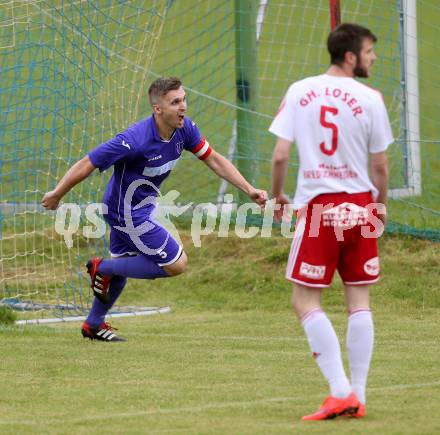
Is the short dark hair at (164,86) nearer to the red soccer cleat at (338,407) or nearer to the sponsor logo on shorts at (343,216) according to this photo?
the sponsor logo on shorts at (343,216)

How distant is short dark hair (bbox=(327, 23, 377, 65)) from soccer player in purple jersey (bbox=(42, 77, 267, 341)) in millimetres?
2289

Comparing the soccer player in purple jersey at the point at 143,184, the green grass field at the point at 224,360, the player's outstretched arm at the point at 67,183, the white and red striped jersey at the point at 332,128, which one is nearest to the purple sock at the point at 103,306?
the soccer player in purple jersey at the point at 143,184

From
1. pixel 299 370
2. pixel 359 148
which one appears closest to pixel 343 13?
pixel 299 370

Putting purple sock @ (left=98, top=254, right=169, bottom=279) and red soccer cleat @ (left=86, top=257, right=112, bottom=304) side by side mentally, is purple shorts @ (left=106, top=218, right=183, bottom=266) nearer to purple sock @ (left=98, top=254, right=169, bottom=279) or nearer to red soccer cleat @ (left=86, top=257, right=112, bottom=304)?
purple sock @ (left=98, top=254, right=169, bottom=279)

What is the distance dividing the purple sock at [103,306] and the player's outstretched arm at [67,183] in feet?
4.40

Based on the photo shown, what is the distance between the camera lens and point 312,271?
5992 millimetres

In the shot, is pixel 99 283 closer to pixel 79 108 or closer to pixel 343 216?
pixel 79 108

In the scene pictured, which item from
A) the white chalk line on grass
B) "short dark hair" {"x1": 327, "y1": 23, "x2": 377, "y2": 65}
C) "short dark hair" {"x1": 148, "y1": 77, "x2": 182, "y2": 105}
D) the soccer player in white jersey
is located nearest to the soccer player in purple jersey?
"short dark hair" {"x1": 148, "y1": 77, "x2": 182, "y2": 105}

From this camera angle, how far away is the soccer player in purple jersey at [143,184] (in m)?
8.45

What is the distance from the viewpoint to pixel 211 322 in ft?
34.0

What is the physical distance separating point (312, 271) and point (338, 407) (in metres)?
0.69

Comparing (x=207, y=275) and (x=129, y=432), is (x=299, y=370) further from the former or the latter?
(x=207, y=275)

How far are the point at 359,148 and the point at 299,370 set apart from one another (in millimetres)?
2117

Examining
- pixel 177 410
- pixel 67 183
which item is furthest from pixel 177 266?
pixel 177 410
